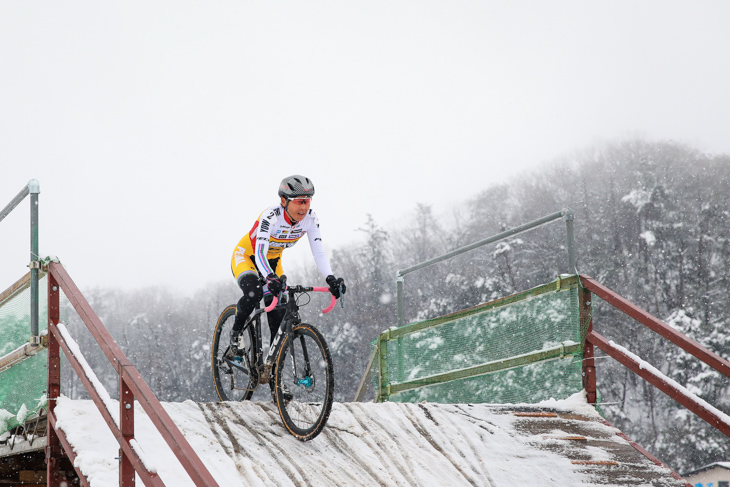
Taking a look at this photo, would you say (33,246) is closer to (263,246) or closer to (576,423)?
(263,246)

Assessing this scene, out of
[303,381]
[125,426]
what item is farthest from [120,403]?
[303,381]

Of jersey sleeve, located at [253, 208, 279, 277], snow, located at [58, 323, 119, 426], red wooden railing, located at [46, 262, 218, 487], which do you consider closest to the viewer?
red wooden railing, located at [46, 262, 218, 487]

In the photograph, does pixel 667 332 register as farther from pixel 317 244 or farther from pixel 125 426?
pixel 125 426

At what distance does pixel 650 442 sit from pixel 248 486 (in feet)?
134

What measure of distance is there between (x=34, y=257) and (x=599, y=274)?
48.8 m

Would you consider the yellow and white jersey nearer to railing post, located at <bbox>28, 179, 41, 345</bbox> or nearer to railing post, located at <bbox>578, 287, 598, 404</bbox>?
railing post, located at <bbox>28, 179, 41, 345</bbox>

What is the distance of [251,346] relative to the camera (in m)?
6.22

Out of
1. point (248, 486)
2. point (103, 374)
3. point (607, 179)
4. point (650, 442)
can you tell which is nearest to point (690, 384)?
point (650, 442)

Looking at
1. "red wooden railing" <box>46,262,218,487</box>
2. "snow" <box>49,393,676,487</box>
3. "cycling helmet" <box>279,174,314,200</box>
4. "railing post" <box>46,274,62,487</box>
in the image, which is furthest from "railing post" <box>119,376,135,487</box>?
"cycling helmet" <box>279,174,314,200</box>

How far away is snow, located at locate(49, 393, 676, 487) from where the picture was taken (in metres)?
4.44

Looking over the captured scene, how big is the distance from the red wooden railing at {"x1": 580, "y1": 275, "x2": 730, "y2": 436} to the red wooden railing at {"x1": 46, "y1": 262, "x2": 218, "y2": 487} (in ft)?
12.5

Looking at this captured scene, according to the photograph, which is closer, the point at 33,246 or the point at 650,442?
the point at 33,246

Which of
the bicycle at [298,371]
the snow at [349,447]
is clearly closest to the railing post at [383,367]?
the snow at [349,447]

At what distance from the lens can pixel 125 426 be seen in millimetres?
3816
